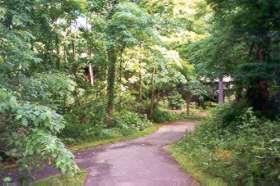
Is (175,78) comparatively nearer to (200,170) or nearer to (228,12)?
(228,12)

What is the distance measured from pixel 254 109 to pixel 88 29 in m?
6.14

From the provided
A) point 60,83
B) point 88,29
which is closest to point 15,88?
point 60,83

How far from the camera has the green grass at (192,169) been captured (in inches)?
307

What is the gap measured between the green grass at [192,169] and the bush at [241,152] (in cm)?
13

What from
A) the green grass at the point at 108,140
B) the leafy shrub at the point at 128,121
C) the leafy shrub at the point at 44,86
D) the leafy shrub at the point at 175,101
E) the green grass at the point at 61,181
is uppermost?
the leafy shrub at the point at 44,86

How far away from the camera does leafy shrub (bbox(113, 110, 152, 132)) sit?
15.6m

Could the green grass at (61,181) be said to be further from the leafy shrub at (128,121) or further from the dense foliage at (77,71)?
the leafy shrub at (128,121)

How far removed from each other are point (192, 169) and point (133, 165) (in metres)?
1.49

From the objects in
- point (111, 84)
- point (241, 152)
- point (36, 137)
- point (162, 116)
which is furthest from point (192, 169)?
point (162, 116)

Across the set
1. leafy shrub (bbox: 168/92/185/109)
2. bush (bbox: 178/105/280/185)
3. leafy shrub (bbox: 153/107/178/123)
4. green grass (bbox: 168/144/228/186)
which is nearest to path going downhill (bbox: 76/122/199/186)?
green grass (bbox: 168/144/228/186)

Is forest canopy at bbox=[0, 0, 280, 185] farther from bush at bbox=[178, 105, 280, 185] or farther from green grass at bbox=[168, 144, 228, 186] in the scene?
green grass at bbox=[168, 144, 228, 186]

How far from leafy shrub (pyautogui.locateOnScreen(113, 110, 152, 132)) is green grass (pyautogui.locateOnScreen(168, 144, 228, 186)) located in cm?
382

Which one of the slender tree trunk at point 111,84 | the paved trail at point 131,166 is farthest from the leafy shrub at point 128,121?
the paved trail at point 131,166

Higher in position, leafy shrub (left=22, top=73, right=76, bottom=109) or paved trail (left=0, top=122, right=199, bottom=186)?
leafy shrub (left=22, top=73, right=76, bottom=109)
